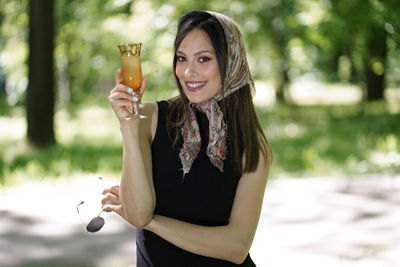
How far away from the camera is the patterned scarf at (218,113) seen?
6.92ft

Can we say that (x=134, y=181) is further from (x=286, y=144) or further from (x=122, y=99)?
(x=286, y=144)

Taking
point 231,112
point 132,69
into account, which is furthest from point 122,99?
point 231,112

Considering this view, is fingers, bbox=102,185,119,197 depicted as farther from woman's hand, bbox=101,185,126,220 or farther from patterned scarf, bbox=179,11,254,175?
patterned scarf, bbox=179,11,254,175

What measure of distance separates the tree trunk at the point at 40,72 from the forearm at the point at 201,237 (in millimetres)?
8313

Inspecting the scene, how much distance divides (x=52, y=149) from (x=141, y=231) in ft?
26.3

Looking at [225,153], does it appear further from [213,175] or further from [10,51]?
[10,51]

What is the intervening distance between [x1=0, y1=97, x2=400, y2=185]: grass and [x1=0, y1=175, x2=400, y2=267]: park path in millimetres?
1041

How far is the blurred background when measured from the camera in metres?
5.04

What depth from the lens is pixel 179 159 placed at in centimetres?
213

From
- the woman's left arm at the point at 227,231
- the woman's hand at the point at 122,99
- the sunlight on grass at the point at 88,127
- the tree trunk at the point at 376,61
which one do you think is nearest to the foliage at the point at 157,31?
the tree trunk at the point at 376,61

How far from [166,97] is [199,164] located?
10514 mm

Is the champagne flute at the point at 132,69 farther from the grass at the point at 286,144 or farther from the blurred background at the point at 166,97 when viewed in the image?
the grass at the point at 286,144

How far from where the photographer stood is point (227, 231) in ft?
6.68

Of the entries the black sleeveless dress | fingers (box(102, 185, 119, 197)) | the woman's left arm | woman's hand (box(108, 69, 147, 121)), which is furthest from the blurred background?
woman's hand (box(108, 69, 147, 121))
